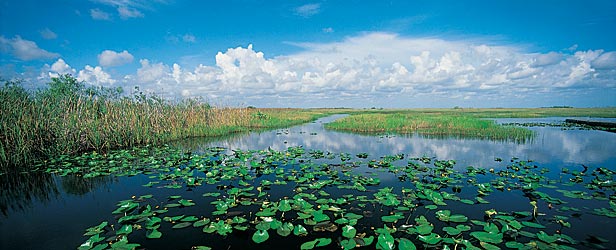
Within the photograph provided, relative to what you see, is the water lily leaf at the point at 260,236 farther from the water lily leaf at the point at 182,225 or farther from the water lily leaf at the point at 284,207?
the water lily leaf at the point at 182,225

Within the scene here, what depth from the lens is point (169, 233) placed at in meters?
3.80

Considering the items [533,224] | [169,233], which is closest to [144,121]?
[169,233]

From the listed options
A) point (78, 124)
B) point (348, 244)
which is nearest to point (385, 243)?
point (348, 244)

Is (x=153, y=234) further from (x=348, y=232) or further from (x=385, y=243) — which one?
(x=385, y=243)

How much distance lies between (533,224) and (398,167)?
13.0 feet

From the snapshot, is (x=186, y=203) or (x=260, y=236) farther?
(x=186, y=203)

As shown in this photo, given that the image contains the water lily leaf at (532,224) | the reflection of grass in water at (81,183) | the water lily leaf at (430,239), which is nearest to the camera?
the water lily leaf at (430,239)

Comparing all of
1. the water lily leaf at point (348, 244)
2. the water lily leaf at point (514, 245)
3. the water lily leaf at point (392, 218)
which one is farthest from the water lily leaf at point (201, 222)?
the water lily leaf at point (514, 245)

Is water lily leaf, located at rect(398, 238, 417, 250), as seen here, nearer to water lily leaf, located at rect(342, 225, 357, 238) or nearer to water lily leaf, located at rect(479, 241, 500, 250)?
water lily leaf, located at rect(342, 225, 357, 238)

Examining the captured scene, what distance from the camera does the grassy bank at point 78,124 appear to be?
769cm

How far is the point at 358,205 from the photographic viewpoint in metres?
4.81

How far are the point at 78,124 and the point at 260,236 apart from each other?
9.82 metres

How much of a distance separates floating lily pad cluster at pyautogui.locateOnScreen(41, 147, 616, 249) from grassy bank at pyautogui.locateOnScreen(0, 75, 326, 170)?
50.4 inches

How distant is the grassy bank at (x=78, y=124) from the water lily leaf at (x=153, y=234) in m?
6.99
